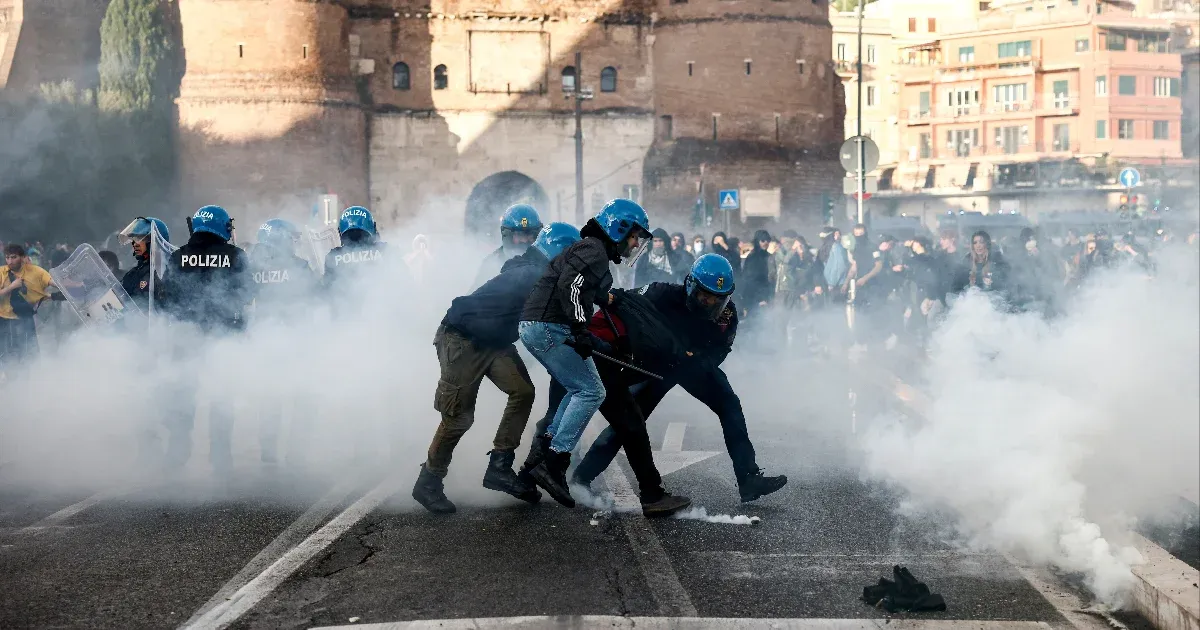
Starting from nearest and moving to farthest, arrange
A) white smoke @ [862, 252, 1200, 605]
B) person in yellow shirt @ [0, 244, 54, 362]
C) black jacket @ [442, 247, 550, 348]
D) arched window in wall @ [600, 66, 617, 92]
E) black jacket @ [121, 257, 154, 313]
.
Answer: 1. white smoke @ [862, 252, 1200, 605]
2. black jacket @ [442, 247, 550, 348]
3. black jacket @ [121, 257, 154, 313]
4. person in yellow shirt @ [0, 244, 54, 362]
5. arched window in wall @ [600, 66, 617, 92]

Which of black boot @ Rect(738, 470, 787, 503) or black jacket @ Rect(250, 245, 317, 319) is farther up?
black jacket @ Rect(250, 245, 317, 319)

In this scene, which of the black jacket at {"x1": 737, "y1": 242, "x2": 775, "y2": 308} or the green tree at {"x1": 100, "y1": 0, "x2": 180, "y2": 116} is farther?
the green tree at {"x1": 100, "y1": 0, "x2": 180, "y2": 116}

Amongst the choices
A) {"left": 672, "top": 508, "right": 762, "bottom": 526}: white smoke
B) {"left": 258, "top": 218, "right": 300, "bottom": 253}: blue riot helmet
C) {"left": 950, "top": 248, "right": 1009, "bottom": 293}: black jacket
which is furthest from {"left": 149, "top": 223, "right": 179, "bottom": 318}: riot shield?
{"left": 950, "top": 248, "right": 1009, "bottom": 293}: black jacket

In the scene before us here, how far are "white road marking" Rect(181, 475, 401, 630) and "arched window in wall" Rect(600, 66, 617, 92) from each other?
159 feet

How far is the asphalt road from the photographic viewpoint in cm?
598

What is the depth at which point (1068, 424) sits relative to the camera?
7.47m

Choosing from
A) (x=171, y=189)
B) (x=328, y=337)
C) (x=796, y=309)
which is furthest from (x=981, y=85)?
(x=328, y=337)

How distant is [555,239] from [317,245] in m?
5.00

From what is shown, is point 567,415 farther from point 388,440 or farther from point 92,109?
point 92,109

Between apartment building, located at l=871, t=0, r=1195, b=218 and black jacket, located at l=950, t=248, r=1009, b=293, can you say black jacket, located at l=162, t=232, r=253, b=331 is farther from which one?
apartment building, located at l=871, t=0, r=1195, b=218

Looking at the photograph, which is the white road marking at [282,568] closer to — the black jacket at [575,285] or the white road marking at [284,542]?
the white road marking at [284,542]

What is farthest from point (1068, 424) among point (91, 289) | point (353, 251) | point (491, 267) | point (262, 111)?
point (262, 111)

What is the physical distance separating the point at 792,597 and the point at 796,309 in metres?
16.6

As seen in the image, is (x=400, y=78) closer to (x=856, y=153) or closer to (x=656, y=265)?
(x=856, y=153)
